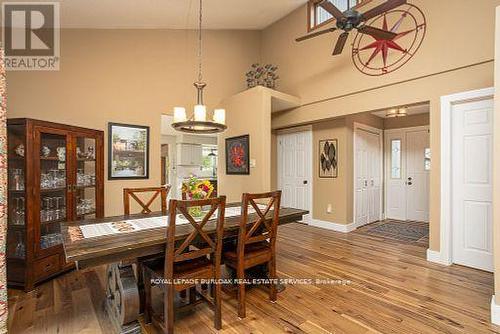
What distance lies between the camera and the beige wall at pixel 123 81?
3.46m

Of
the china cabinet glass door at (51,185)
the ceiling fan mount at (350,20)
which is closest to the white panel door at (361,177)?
the ceiling fan mount at (350,20)

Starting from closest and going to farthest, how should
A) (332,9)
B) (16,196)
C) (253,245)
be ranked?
1. (253,245)
2. (332,9)
3. (16,196)

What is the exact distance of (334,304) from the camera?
91.4 inches

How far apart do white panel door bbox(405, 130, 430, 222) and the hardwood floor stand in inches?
100

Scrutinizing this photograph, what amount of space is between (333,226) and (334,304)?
2.77m

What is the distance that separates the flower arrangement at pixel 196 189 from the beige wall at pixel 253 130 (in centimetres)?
202

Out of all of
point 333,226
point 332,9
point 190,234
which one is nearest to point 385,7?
point 332,9

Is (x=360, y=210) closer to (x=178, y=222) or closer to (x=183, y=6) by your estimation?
(x=178, y=222)

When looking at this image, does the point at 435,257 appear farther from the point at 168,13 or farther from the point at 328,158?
the point at 168,13

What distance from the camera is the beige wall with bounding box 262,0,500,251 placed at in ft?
9.60

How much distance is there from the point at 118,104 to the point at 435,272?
4915mm

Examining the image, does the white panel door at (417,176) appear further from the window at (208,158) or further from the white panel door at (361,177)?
the window at (208,158)

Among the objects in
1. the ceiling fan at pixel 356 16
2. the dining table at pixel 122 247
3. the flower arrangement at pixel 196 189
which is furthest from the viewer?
the ceiling fan at pixel 356 16

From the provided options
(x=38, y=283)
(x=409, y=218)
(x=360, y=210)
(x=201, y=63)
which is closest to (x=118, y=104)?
(x=201, y=63)
